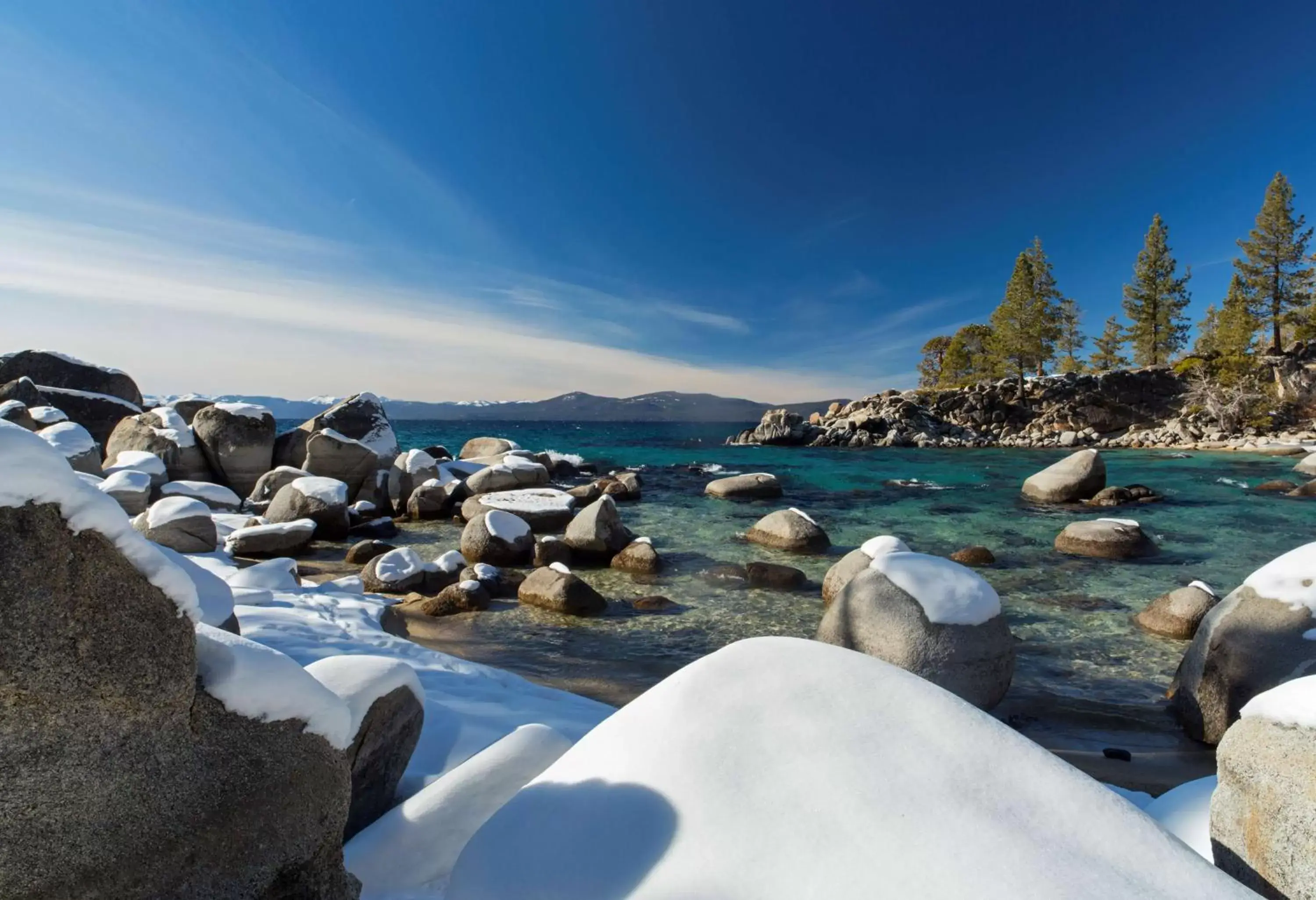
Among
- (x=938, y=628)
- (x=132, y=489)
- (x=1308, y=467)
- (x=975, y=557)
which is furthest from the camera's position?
(x=1308, y=467)

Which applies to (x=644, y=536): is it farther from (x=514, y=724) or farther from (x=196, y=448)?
(x=196, y=448)

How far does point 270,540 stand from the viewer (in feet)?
35.9

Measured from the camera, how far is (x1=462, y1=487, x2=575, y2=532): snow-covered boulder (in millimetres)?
14484

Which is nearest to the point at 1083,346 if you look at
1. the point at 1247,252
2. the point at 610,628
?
the point at 1247,252

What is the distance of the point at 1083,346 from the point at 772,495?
59.3 m

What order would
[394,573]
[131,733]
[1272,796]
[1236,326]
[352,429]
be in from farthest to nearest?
[1236,326] → [352,429] → [394,573] → [1272,796] → [131,733]

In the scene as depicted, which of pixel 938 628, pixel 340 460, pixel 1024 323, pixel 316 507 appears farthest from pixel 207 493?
pixel 1024 323

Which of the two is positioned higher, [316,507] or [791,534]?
[791,534]

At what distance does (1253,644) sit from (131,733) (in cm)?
729

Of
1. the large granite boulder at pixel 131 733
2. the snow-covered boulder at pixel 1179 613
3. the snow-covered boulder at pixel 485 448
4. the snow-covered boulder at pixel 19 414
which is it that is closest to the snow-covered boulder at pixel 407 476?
the snow-covered boulder at pixel 19 414

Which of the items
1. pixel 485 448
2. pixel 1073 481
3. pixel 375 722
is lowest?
pixel 485 448

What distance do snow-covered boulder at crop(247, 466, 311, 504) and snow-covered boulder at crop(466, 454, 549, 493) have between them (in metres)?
4.35

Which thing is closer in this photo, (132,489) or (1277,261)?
(132,489)

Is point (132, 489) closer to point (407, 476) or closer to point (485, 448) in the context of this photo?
point (407, 476)
